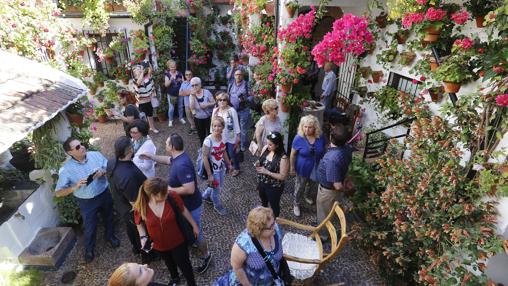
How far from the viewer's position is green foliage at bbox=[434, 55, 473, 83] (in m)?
3.42

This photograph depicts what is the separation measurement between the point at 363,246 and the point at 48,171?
16.9 ft

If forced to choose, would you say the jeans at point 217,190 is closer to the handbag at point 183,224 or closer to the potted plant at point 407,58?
the handbag at point 183,224

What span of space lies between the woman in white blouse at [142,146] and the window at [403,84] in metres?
4.93

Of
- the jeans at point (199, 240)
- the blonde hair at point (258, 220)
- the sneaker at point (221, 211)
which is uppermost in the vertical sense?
the blonde hair at point (258, 220)

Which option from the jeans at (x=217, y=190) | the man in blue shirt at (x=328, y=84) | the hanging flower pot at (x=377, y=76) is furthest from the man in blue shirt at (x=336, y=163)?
the man in blue shirt at (x=328, y=84)

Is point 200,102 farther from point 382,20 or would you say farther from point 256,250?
point 256,250

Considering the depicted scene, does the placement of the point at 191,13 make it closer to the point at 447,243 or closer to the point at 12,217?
the point at 12,217

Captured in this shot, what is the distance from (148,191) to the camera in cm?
294

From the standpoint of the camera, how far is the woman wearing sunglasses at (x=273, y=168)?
4102 millimetres

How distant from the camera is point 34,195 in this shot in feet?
14.4

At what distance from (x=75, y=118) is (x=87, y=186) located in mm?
1537

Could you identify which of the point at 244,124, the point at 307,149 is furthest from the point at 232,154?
the point at 307,149

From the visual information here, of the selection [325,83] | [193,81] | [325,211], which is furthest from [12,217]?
[325,83]

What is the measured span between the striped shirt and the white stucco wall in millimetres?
762
